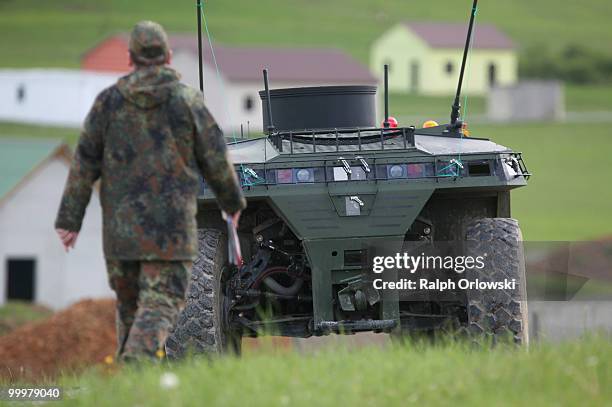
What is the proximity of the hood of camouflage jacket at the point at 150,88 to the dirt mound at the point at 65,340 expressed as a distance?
14.8 meters

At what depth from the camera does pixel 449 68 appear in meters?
124

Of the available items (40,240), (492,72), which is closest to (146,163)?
(40,240)

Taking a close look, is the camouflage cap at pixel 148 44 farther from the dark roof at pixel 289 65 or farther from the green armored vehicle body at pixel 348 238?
the dark roof at pixel 289 65

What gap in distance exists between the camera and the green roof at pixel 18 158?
4919 cm

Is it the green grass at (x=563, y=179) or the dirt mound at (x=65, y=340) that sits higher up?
the green grass at (x=563, y=179)

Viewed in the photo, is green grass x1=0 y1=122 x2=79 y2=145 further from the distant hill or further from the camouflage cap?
the camouflage cap

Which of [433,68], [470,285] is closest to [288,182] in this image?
[470,285]

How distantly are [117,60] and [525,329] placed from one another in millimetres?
102774

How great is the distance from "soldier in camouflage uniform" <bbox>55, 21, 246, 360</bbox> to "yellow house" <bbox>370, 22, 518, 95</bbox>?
113 meters

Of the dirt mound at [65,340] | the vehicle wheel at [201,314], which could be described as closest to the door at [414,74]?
the dirt mound at [65,340]

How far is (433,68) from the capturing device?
125125 millimetres

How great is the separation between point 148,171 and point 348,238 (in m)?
3.42

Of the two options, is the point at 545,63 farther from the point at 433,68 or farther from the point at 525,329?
the point at 525,329

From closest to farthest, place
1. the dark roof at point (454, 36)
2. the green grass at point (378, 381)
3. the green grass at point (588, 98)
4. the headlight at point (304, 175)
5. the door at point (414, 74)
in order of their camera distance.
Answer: the green grass at point (378, 381)
the headlight at point (304, 175)
the green grass at point (588, 98)
the dark roof at point (454, 36)
the door at point (414, 74)
